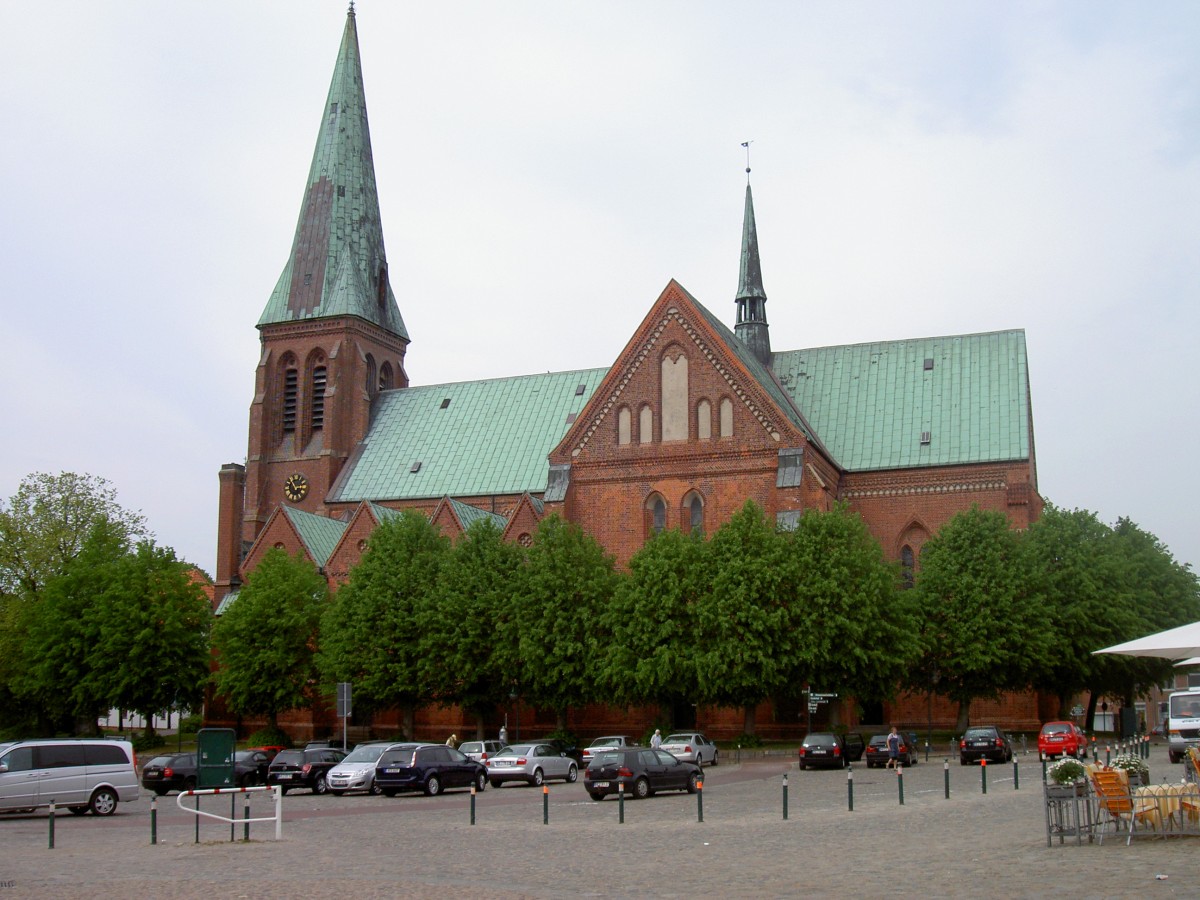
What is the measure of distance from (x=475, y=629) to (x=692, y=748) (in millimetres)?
13869

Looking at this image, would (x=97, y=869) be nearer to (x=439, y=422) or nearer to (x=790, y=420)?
(x=790, y=420)

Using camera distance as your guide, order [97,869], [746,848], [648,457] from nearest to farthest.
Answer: [97,869] < [746,848] < [648,457]

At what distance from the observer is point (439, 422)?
7644 cm

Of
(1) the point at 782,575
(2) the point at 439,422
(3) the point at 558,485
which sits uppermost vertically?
(2) the point at 439,422

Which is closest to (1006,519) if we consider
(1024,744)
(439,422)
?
(1024,744)

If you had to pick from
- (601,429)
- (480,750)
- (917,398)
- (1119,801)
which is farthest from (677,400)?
(1119,801)

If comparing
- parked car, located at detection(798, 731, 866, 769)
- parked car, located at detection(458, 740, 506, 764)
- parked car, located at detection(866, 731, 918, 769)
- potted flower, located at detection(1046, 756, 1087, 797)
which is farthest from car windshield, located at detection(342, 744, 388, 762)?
potted flower, located at detection(1046, 756, 1087, 797)

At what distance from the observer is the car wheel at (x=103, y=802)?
104ft

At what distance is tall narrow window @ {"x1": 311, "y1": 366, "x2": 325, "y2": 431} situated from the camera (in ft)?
250

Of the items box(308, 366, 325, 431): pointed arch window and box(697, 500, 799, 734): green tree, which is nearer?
box(697, 500, 799, 734): green tree

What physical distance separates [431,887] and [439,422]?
60.3 m

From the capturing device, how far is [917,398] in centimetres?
6469

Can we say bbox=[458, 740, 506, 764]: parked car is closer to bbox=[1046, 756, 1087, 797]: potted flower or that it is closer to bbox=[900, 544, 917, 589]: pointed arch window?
bbox=[900, 544, 917, 589]: pointed arch window

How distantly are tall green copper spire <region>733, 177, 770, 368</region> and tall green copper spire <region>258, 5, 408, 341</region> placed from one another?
2216cm
